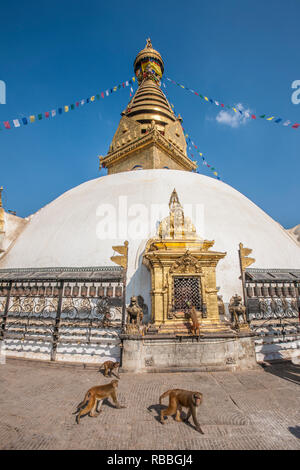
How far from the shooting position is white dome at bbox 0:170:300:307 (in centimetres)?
877

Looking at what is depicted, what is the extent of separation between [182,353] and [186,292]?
1.72m

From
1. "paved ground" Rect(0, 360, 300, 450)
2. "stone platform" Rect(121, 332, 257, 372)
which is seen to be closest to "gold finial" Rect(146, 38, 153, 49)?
"stone platform" Rect(121, 332, 257, 372)

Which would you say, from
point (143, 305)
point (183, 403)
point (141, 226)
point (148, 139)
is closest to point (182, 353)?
point (183, 403)

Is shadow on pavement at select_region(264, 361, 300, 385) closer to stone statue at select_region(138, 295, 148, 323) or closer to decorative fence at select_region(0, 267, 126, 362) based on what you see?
stone statue at select_region(138, 295, 148, 323)

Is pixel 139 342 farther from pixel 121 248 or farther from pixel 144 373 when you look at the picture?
pixel 121 248

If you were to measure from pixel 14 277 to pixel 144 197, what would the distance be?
21.0ft

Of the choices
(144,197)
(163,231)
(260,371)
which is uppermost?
(144,197)

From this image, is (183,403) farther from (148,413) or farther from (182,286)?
(182,286)

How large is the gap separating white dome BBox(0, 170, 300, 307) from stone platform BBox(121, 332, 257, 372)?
242 cm

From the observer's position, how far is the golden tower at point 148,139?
17.6 m

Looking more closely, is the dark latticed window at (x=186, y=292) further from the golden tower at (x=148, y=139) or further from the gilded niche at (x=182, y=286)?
the golden tower at (x=148, y=139)
